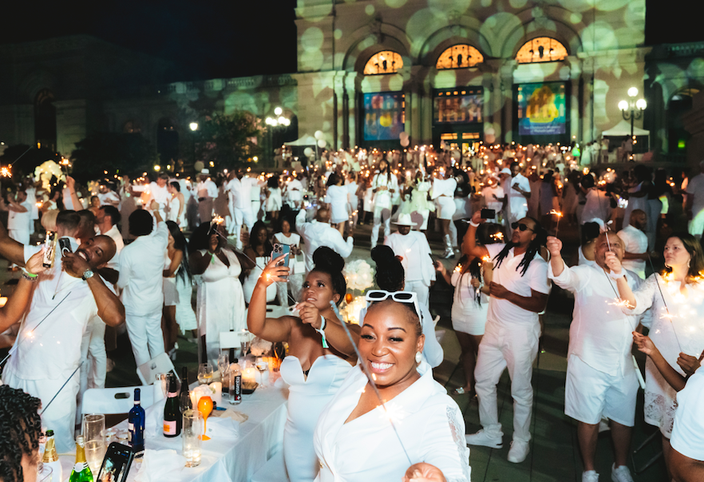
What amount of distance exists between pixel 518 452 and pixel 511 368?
664 millimetres

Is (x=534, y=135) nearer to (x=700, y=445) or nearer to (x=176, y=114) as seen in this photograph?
(x=176, y=114)

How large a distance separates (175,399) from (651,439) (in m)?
3.85

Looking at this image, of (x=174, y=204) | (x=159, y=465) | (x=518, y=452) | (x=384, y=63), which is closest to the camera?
(x=159, y=465)

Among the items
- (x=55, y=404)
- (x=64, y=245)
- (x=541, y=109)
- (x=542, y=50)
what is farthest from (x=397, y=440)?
(x=542, y=50)

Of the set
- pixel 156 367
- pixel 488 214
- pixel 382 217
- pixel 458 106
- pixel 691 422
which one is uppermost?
pixel 458 106

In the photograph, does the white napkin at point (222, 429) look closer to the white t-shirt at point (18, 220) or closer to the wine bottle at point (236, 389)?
the wine bottle at point (236, 389)

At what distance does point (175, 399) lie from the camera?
323cm

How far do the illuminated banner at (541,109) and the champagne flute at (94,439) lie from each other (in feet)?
95.3

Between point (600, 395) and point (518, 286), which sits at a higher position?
point (518, 286)

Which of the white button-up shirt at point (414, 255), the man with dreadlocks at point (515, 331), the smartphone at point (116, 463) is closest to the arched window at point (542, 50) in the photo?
the white button-up shirt at point (414, 255)

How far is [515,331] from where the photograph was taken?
4574 millimetres

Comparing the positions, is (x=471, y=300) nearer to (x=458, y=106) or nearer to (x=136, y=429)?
(x=136, y=429)

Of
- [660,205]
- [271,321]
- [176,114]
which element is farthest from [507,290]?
[176,114]

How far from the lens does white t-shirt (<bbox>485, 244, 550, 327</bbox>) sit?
15.0 ft
